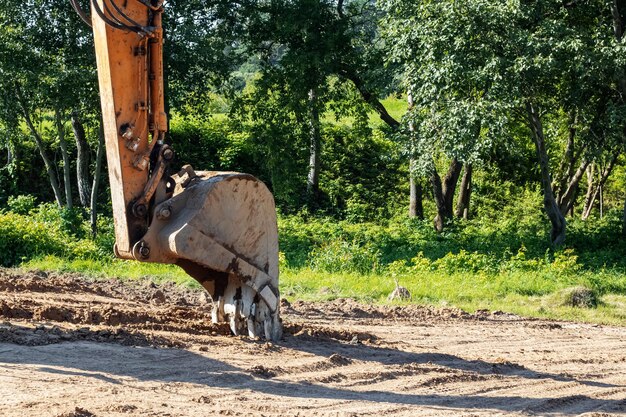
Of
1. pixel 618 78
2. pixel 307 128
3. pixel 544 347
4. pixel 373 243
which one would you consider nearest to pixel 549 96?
pixel 618 78

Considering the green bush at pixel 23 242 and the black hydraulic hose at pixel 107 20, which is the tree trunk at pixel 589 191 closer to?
the green bush at pixel 23 242

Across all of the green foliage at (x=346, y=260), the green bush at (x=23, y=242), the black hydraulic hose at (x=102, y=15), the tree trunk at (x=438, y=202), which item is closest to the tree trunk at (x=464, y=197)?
the tree trunk at (x=438, y=202)

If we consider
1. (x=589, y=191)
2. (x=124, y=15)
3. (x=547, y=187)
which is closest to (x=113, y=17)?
(x=124, y=15)

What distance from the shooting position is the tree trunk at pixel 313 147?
2184 centimetres

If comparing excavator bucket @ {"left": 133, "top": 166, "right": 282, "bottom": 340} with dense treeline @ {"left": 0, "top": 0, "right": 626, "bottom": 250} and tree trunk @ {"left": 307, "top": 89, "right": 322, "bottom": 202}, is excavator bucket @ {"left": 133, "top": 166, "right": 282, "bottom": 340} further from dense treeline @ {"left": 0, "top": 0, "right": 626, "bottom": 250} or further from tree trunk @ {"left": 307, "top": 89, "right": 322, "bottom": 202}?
tree trunk @ {"left": 307, "top": 89, "right": 322, "bottom": 202}

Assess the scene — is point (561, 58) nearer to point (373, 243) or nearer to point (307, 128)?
point (373, 243)

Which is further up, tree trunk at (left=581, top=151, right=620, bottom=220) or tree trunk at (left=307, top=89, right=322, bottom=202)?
tree trunk at (left=307, top=89, right=322, bottom=202)

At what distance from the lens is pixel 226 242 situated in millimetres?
7977

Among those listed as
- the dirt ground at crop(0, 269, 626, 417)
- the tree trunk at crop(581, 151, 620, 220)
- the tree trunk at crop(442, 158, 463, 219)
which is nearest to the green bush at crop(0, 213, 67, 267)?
the dirt ground at crop(0, 269, 626, 417)

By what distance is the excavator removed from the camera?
25.1ft

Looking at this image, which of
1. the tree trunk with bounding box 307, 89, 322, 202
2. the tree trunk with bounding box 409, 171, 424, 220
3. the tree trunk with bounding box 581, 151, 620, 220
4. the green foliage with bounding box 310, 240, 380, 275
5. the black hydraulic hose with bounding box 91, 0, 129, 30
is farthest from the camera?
the tree trunk with bounding box 581, 151, 620, 220

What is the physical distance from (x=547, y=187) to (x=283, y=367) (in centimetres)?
1221

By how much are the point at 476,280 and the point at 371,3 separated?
10891 millimetres

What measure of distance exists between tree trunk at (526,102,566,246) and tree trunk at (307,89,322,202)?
5.28 m
